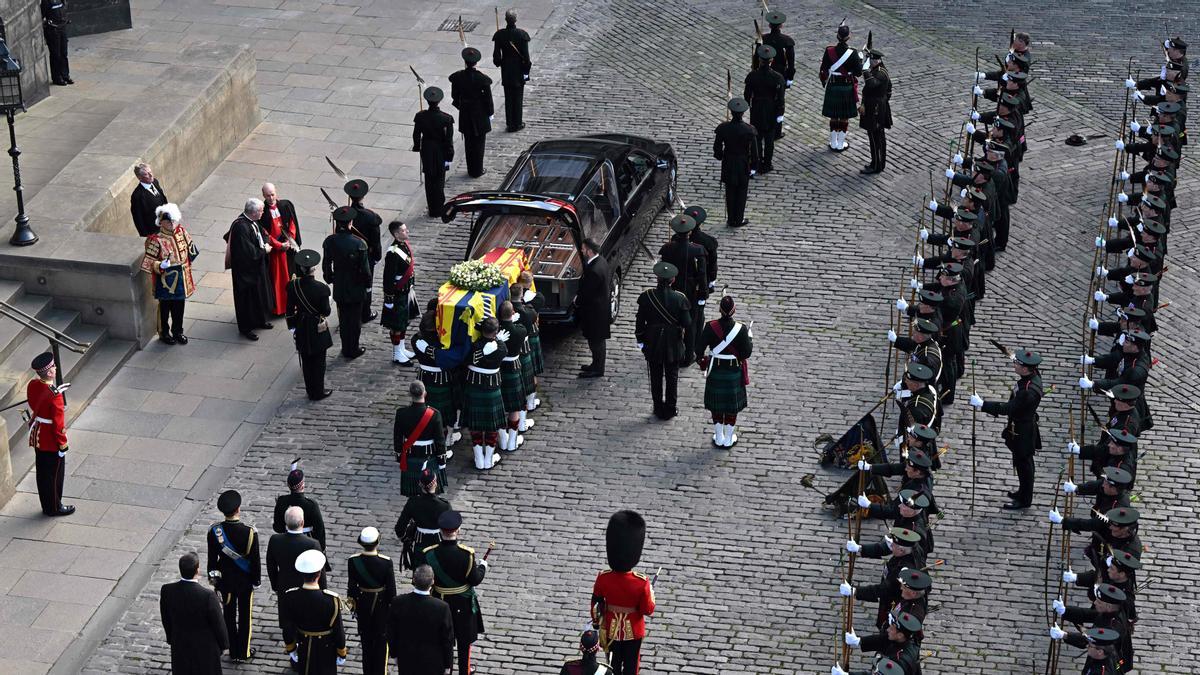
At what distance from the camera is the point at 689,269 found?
19.2 m

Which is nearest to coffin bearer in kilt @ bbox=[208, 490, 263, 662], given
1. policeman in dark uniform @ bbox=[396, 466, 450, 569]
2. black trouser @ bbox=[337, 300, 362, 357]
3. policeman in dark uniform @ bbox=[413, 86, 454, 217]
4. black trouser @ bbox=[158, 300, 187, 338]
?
policeman in dark uniform @ bbox=[396, 466, 450, 569]

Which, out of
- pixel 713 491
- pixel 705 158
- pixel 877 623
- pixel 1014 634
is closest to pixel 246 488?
pixel 713 491

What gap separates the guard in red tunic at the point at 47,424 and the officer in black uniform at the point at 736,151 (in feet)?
28.5

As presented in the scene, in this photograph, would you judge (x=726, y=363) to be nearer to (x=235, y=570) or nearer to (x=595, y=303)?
(x=595, y=303)

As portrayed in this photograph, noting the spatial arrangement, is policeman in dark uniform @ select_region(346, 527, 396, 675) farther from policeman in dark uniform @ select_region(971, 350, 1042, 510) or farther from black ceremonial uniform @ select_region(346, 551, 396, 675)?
policeman in dark uniform @ select_region(971, 350, 1042, 510)

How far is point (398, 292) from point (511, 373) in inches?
89.7

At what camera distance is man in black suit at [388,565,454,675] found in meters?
13.8

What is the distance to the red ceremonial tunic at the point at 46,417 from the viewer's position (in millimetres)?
16422

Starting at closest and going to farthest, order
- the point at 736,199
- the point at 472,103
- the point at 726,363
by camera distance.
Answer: the point at 726,363 → the point at 736,199 → the point at 472,103

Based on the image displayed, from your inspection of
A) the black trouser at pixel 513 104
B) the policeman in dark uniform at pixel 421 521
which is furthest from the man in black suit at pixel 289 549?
the black trouser at pixel 513 104

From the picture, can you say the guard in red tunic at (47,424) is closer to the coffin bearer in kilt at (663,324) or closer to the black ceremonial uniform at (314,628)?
the black ceremonial uniform at (314,628)

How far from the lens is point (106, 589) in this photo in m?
15.9

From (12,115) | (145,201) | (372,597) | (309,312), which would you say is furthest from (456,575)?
(12,115)

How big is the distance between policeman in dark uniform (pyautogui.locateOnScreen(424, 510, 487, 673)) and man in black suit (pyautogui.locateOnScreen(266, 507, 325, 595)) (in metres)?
0.95
